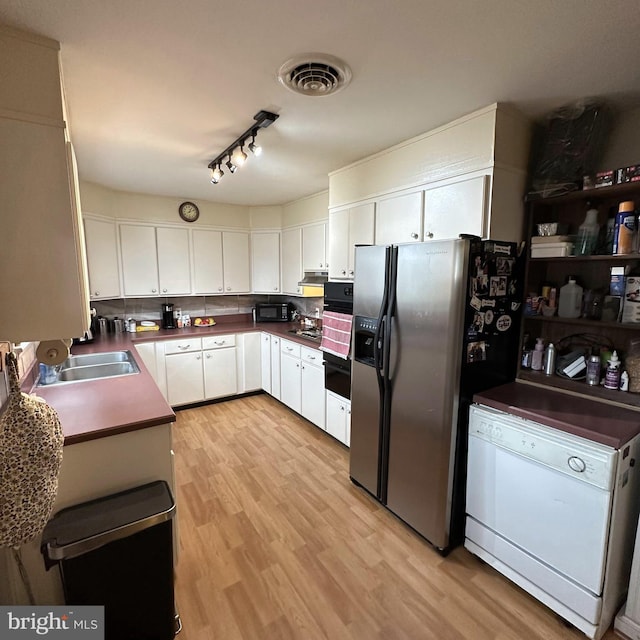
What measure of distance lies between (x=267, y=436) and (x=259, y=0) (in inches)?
120

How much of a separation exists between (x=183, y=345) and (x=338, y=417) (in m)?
1.85

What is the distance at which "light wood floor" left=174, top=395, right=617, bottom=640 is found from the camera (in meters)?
1.54

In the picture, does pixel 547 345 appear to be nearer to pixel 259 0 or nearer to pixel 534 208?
pixel 534 208

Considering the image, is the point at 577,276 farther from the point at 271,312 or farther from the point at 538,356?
the point at 271,312

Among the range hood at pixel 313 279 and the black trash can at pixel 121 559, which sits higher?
the range hood at pixel 313 279

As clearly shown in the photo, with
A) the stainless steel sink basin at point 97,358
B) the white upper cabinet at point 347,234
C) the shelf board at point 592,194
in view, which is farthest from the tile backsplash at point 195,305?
the shelf board at point 592,194

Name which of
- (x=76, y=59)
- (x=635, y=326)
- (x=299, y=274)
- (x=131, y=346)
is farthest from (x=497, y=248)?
(x=131, y=346)

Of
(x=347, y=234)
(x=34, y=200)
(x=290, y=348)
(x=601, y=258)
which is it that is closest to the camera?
(x=34, y=200)

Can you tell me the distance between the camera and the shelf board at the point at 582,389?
172cm

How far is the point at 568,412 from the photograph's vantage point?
1646mm

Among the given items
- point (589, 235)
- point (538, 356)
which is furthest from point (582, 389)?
point (589, 235)

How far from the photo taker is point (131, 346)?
3199 millimetres

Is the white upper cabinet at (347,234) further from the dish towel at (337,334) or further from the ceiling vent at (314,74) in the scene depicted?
the ceiling vent at (314,74)

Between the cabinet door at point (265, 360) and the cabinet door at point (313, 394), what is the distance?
72 cm
